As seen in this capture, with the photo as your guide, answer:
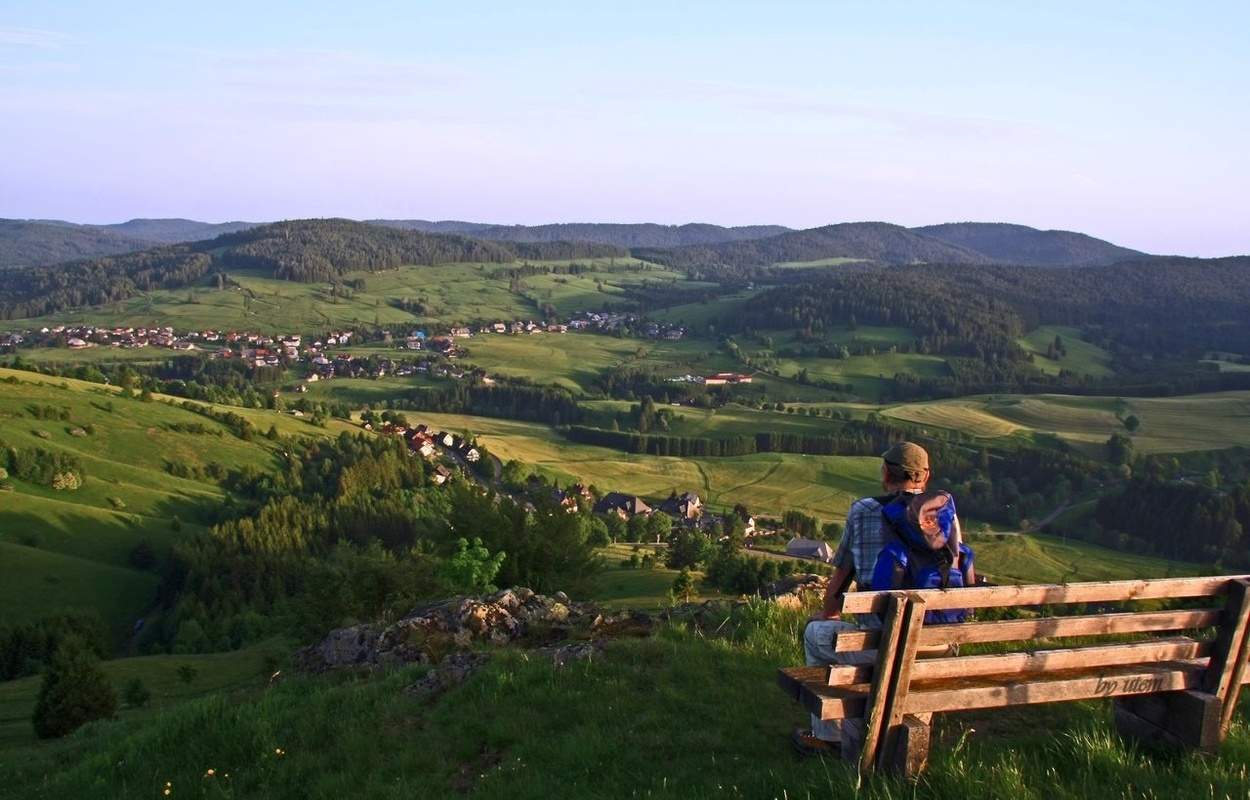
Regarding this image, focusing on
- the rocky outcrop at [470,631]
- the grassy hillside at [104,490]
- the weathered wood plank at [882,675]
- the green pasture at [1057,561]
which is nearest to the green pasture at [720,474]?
the green pasture at [1057,561]

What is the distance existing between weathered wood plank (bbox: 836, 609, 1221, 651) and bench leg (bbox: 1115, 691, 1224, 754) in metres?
0.60

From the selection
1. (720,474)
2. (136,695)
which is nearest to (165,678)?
(136,695)

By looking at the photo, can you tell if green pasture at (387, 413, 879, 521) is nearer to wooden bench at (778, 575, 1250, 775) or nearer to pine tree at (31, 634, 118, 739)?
pine tree at (31, 634, 118, 739)

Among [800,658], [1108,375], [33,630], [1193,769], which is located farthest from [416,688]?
[1108,375]

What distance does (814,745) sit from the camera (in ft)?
24.3

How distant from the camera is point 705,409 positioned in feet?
530

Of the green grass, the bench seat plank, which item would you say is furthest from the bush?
the bench seat plank

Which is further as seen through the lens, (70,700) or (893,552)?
(70,700)

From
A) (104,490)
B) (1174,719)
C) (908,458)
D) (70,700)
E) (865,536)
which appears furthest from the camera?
(104,490)

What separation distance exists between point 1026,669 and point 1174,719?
4.83ft

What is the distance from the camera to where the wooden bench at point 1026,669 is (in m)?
6.18

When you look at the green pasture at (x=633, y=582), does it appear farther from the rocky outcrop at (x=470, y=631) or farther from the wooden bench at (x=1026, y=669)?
the wooden bench at (x=1026, y=669)

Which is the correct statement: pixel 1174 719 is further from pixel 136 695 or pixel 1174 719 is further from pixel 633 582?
pixel 633 582

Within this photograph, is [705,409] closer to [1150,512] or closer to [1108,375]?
[1150,512]
